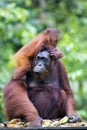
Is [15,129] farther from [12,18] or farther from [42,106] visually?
Result: [12,18]

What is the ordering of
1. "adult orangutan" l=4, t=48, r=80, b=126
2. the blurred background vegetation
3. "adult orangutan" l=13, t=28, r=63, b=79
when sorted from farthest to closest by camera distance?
1. the blurred background vegetation
2. "adult orangutan" l=13, t=28, r=63, b=79
3. "adult orangutan" l=4, t=48, r=80, b=126

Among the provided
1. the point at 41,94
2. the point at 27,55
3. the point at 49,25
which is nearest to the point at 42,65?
the point at 27,55

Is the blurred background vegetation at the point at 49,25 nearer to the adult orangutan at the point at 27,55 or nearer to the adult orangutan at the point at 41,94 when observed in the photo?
the adult orangutan at the point at 41,94

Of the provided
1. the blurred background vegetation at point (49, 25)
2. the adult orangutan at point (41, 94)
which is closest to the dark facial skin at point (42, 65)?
the adult orangutan at point (41, 94)

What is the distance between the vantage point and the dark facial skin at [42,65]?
247 inches

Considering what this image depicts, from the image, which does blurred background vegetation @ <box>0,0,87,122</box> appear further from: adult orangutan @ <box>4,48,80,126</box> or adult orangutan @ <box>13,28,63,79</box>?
adult orangutan @ <box>13,28,63,79</box>

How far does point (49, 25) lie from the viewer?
450 inches

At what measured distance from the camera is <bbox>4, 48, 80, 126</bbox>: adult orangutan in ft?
20.4

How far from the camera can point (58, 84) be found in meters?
6.69

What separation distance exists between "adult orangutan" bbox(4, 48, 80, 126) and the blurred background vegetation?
140 centimetres

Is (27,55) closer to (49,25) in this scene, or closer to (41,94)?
(41,94)

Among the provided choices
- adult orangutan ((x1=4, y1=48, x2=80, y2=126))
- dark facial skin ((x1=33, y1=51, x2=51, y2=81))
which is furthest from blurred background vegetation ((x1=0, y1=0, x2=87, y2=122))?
dark facial skin ((x1=33, y1=51, x2=51, y2=81))

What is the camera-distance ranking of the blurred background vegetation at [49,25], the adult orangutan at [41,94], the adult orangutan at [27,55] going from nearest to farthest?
the adult orangutan at [41,94] < the adult orangutan at [27,55] < the blurred background vegetation at [49,25]

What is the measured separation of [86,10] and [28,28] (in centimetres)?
347
